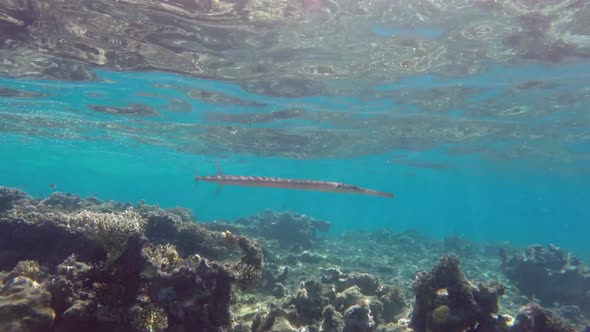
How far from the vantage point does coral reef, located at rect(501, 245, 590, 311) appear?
15.1 metres

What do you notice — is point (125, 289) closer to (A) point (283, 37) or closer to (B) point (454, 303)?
(B) point (454, 303)

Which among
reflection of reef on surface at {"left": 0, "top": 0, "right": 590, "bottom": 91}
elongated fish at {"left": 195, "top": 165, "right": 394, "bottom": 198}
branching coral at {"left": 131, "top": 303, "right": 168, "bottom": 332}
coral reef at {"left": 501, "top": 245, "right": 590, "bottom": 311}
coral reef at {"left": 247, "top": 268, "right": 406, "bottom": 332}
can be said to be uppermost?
reflection of reef on surface at {"left": 0, "top": 0, "right": 590, "bottom": 91}

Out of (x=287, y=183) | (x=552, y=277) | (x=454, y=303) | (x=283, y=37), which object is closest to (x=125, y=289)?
(x=454, y=303)

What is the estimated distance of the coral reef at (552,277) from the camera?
15.1 m

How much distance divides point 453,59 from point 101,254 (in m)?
15.5

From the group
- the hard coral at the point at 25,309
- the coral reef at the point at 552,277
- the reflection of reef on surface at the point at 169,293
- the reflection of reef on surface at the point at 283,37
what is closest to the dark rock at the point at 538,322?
the reflection of reef on surface at the point at 169,293

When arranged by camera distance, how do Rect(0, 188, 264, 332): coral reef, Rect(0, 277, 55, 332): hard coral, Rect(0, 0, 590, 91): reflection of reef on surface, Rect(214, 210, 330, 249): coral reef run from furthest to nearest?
Rect(214, 210, 330, 249): coral reef → Rect(0, 0, 590, 91): reflection of reef on surface → Rect(0, 188, 264, 332): coral reef → Rect(0, 277, 55, 332): hard coral

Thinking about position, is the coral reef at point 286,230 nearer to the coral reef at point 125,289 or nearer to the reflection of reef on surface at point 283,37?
the reflection of reef on surface at point 283,37

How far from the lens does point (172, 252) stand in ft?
22.0

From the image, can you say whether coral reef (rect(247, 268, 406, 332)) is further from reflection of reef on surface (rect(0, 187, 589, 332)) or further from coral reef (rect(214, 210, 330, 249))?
coral reef (rect(214, 210, 330, 249))

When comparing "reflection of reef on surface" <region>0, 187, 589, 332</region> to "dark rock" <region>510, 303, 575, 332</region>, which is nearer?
"reflection of reef on surface" <region>0, 187, 589, 332</region>

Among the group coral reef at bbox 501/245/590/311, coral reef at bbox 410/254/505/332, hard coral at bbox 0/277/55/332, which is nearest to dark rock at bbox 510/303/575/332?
coral reef at bbox 410/254/505/332

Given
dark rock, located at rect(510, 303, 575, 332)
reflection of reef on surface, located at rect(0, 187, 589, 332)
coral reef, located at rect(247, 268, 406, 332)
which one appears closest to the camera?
reflection of reef on surface, located at rect(0, 187, 589, 332)

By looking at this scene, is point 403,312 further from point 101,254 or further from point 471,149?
point 471,149
